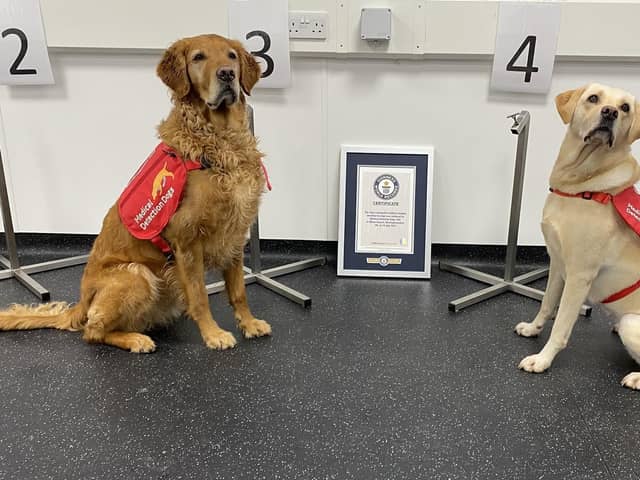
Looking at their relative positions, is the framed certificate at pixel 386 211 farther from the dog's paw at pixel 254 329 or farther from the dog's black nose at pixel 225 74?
the dog's black nose at pixel 225 74

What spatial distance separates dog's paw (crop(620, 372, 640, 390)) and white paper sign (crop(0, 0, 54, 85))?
2.64 metres

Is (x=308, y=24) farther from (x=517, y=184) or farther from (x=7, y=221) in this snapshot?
(x=7, y=221)

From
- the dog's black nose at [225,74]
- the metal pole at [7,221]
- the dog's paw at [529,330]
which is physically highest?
the dog's black nose at [225,74]

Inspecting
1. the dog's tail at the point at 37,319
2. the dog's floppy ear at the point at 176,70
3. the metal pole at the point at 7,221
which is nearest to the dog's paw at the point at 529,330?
the dog's floppy ear at the point at 176,70

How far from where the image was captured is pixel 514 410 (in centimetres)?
158

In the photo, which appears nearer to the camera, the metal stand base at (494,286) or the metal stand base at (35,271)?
the metal stand base at (494,286)

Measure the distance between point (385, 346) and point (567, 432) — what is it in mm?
660

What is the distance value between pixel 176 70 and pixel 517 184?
148cm

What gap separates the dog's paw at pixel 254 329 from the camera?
2.02 meters

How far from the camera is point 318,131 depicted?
2.65m

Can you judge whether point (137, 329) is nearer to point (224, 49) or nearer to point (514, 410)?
point (224, 49)

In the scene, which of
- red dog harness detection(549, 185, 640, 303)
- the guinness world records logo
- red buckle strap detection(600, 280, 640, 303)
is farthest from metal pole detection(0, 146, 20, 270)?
red buckle strap detection(600, 280, 640, 303)

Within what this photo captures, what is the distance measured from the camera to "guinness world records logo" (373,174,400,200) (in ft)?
8.61

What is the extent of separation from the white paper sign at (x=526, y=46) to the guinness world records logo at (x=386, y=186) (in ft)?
2.06
